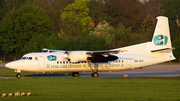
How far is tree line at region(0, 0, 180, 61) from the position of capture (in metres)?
44.6

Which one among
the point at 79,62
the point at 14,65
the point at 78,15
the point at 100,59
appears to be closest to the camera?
the point at 14,65

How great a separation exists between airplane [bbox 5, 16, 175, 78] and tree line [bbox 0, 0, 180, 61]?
15840 millimetres

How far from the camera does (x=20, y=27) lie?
5119cm

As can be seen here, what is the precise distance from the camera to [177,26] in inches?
2514

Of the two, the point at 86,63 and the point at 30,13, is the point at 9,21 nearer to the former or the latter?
the point at 30,13

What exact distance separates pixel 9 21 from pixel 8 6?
42.8 ft

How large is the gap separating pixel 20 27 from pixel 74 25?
13259 millimetres

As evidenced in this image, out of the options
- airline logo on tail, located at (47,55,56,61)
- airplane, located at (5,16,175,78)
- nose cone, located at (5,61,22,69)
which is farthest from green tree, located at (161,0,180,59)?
nose cone, located at (5,61,22,69)

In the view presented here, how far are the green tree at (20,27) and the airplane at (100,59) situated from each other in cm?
2919

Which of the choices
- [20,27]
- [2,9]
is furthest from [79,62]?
[2,9]

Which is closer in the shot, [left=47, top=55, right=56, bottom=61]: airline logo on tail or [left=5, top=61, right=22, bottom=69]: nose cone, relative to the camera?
[left=5, top=61, right=22, bottom=69]: nose cone

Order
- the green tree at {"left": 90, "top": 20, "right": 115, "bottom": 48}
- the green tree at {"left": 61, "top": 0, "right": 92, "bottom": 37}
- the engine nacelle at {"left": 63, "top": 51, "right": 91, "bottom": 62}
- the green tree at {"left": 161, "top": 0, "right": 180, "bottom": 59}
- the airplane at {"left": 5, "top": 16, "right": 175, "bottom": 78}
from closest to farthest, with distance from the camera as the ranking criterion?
the engine nacelle at {"left": 63, "top": 51, "right": 91, "bottom": 62}
the airplane at {"left": 5, "top": 16, "right": 175, "bottom": 78}
the green tree at {"left": 90, "top": 20, "right": 115, "bottom": 48}
the green tree at {"left": 161, "top": 0, "right": 180, "bottom": 59}
the green tree at {"left": 61, "top": 0, "right": 92, "bottom": 37}

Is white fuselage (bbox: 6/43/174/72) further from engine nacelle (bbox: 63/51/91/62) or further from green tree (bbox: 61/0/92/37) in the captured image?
green tree (bbox: 61/0/92/37)

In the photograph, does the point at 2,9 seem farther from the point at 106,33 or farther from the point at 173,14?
the point at 173,14
